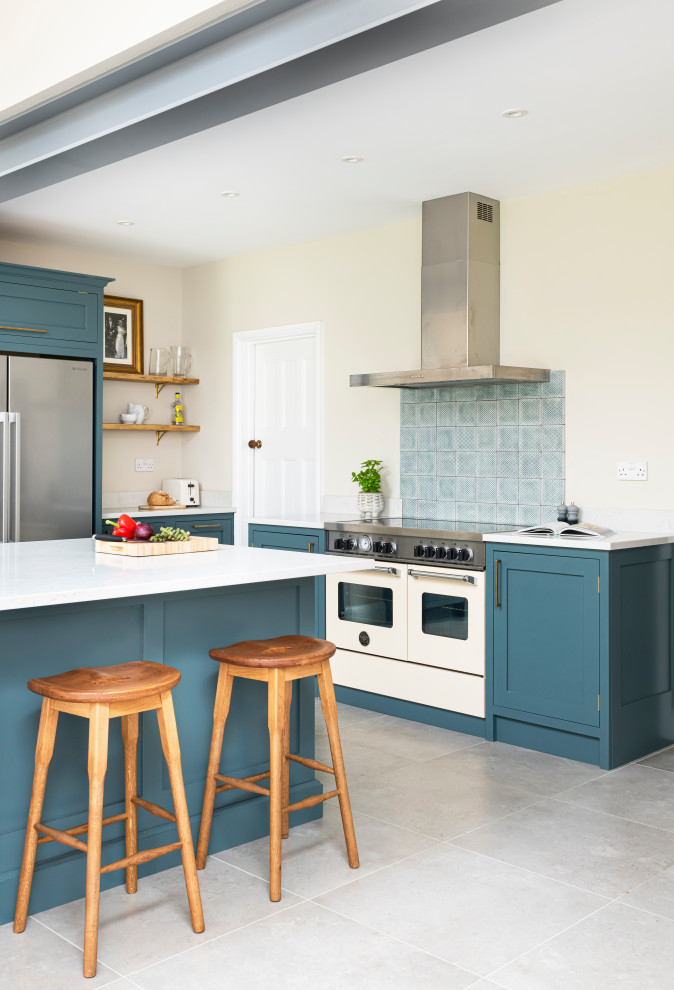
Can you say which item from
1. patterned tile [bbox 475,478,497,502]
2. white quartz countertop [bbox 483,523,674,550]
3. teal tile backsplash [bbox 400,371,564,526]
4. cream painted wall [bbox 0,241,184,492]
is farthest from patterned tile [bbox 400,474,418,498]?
cream painted wall [bbox 0,241,184,492]

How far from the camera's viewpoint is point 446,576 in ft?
13.9

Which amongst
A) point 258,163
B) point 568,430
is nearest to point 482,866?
point 568,430

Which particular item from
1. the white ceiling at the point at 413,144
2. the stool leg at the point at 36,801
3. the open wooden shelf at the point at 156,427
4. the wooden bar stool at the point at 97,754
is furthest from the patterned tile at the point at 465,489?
the stool leg at the point at 36,801

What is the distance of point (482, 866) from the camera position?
110 inches

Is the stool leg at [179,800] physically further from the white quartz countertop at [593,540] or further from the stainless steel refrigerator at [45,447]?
the stainless steel refrigerator at [45,447]

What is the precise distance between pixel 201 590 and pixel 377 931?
1106 millimetres

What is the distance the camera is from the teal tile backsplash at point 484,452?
4.52m

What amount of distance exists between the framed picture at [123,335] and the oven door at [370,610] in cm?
235

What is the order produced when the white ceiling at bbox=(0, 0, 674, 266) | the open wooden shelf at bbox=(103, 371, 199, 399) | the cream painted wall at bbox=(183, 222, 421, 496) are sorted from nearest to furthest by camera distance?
the white ceiling at bbox=(0, 0, 674, 266) → the cream painted wall at bbox=(183, 222, 421, 496) → the open wooden shelf at bbox=(103, 371, 199, 399)

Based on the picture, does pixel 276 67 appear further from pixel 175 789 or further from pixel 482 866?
pixel 482 866

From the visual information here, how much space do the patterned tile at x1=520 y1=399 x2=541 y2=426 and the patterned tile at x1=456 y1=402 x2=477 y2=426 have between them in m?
0.29

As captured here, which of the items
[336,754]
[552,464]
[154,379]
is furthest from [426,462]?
[336,754]

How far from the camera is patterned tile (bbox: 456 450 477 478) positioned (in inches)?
190

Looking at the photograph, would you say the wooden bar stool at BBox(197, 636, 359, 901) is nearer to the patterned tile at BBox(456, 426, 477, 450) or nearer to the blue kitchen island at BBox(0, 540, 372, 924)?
the blue kitchen island at BBox(0, 540, 372, 924)
